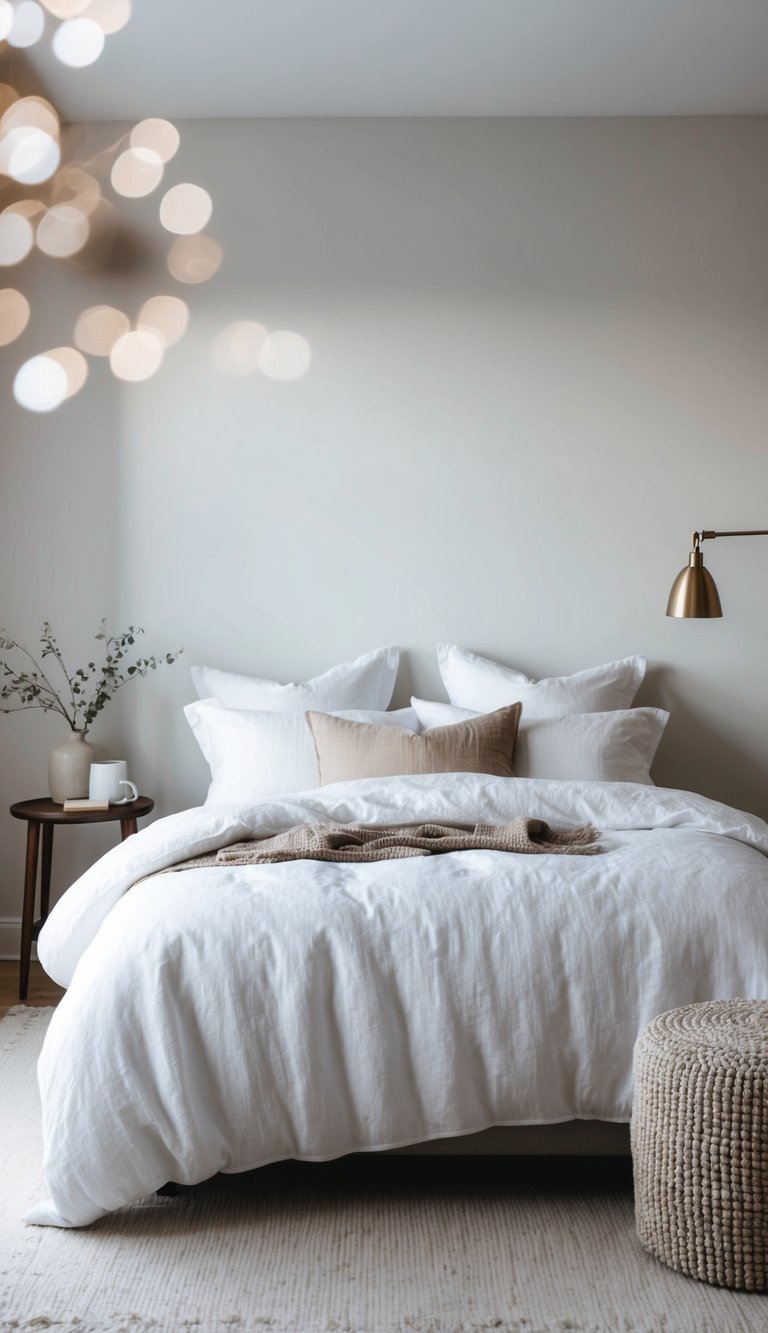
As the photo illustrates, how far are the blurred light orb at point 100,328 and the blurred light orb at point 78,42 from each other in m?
0.78

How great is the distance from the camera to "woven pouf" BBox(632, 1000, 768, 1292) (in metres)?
1.96

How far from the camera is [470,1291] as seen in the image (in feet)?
6.75

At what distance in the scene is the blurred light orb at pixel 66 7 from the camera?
3.44 m

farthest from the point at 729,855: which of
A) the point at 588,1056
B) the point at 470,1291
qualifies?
the point at 470,1291

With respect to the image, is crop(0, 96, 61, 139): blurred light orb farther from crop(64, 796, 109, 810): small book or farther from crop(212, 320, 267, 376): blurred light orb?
crop(64, 796, 109, 810): small book

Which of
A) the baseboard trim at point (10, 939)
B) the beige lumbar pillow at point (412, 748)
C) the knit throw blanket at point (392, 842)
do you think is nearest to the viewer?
the knit throw blanket at point (392, 842)

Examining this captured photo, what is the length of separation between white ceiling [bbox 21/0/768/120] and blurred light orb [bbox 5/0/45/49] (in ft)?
0.29

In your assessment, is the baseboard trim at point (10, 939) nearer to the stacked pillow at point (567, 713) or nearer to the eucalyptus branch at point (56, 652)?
the eucalyptus branch at point (56, 652)

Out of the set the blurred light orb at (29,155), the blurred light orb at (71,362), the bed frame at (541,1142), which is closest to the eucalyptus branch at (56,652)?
the blurred light orb at (71,362)

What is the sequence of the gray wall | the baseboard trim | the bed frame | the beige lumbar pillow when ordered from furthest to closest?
the baseboard trim → the gray wall → the beige lumbar pillow → the bed frame

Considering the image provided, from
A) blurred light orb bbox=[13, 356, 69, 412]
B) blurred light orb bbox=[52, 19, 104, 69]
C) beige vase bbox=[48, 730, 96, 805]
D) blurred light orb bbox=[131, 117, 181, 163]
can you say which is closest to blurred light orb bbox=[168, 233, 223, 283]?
blurred light orb bbox=[131, 117, 181, 163]

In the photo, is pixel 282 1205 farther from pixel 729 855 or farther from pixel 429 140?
pixel 429 140

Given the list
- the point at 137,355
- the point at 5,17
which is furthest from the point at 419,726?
the point at 5,17

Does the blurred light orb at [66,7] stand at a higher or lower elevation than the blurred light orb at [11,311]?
higher
